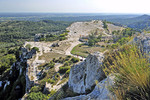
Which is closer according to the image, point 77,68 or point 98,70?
point 98,70

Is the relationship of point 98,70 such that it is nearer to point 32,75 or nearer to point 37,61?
point 32,75

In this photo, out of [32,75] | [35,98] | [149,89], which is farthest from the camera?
[32,75]

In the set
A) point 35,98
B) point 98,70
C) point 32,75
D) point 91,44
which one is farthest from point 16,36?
point 98,70

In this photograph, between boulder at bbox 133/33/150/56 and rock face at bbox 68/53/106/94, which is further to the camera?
rock face at bbox 68/53/106/94

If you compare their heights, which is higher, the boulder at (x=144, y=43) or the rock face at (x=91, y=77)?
the boulder at (x=144, y=43)

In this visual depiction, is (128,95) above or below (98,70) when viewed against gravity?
above

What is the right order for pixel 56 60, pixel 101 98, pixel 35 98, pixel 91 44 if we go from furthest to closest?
pixel 91 44, pixel 56 60, pixel 35 98, pixel 101 98

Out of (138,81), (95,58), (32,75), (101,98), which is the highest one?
(138,81)

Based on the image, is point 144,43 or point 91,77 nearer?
point 144,43

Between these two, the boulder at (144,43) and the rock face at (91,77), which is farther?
the rock face at (91,77)

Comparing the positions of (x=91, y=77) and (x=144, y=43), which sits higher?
(x=144, y=43)

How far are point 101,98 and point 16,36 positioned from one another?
138932 millimetres

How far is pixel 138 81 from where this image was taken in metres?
3.52

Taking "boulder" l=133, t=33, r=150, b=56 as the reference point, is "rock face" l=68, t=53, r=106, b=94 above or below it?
below
